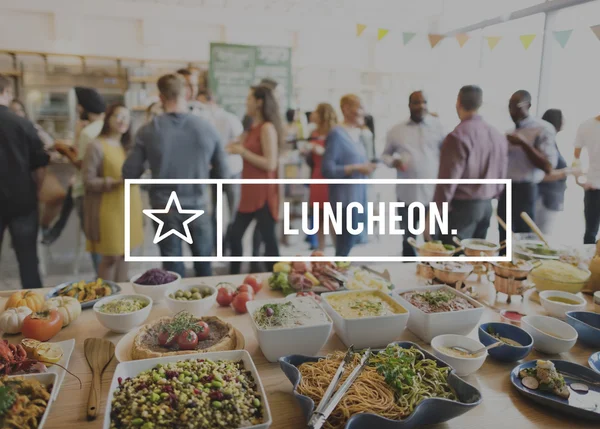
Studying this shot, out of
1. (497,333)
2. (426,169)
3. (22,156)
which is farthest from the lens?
(426,169)

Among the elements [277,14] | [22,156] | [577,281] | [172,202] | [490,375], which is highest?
[277,14]

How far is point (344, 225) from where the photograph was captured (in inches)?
128

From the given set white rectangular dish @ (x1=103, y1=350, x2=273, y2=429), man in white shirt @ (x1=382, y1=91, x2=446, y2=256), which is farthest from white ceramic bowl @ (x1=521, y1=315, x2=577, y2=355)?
man in white shirt @ (x1=382, y1=91, x2=446, y2=256)

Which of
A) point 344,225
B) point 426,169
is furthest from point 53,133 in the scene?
point 426,169

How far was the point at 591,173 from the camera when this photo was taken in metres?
2.70

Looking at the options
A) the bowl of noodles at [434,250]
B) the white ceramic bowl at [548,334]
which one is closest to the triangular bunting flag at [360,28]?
the bowl of noodles at [434,250]

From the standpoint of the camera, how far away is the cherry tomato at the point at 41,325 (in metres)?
1.20

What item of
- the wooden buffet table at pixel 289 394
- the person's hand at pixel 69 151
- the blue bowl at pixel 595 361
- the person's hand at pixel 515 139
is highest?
the person's hand at pixel 515 139

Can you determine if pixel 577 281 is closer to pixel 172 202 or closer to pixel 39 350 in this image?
pixel 39 350

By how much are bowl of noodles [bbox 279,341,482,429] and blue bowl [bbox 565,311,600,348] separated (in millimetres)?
552

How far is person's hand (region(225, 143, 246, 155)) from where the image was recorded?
296 cm

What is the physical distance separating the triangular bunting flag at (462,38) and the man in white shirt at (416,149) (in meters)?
0.39

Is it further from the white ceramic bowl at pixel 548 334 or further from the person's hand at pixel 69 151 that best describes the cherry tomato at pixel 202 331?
the person's hand at pixel 69 151

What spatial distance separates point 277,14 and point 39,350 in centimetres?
295
